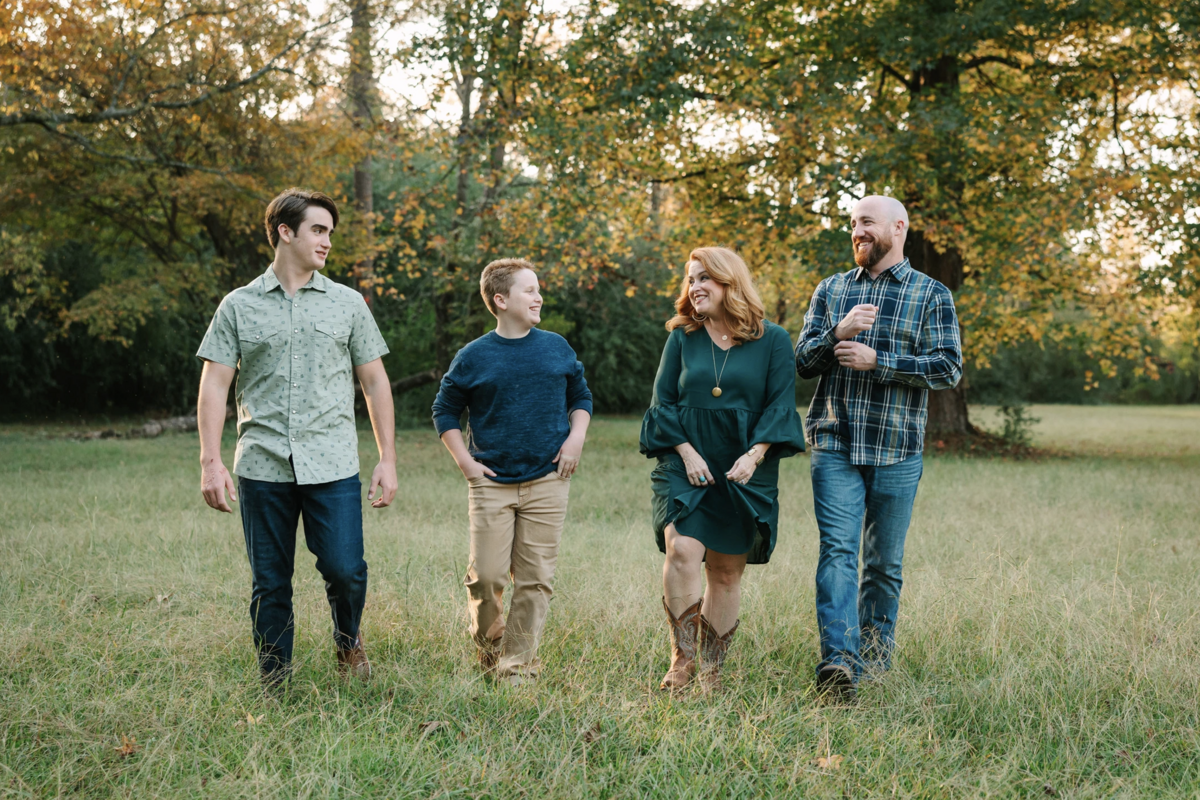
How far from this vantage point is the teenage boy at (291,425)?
11.5 ft

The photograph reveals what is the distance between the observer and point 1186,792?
287cm

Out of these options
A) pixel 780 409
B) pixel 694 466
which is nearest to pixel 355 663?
pixel 694 466

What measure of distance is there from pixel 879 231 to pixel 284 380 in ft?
8.11

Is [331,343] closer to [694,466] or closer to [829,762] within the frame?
[694,466]

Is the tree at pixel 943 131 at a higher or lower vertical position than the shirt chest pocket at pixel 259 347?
higher

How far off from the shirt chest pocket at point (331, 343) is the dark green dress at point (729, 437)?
1239 millimetres

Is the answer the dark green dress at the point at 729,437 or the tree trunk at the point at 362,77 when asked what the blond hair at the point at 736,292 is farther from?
the tree trunk at the point at 362,77

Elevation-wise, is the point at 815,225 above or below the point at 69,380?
above

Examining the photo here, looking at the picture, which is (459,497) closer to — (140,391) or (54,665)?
Answer: (54,665)

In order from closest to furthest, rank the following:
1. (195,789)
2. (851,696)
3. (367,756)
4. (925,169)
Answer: (195,789) → (367,756) → (851,696) → (925,169)

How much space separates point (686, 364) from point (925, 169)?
9.02 metres

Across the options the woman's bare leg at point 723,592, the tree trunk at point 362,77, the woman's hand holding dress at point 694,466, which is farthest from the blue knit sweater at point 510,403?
the tree trunk at point 362,77

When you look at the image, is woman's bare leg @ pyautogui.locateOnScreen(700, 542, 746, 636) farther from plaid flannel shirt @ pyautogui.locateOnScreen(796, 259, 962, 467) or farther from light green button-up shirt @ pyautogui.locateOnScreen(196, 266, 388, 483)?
light green button-up shirt @ pyautogui.locateOnScreen(196, 266, 388, 483)

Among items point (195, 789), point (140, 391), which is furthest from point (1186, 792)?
point (140, 391)
